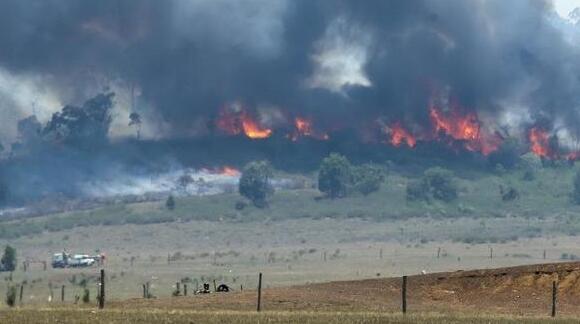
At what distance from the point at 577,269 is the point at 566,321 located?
747 inches

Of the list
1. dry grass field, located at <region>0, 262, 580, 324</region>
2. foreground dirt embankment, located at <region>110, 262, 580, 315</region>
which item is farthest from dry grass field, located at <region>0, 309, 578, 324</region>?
foreground dirt embankment, located at <region>110, 262, 580, 315</region>

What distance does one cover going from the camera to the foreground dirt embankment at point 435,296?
85188 millimetres

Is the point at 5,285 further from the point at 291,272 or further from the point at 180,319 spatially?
the point at 180,319

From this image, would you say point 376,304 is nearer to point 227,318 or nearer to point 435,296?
point 435,296

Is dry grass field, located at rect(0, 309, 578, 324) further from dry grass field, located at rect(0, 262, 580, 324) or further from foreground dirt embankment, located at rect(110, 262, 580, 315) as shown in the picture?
foreground dirt embankment, located at rect(110, 262, 580, 315)

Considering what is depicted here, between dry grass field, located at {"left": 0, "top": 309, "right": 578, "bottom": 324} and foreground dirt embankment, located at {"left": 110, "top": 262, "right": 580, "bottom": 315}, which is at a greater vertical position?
foreground dirt embankment, located at {"left": 110, "top": 262, "right": 580, "bottom": 315}

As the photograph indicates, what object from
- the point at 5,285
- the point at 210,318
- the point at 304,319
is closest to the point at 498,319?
the point at 304,319

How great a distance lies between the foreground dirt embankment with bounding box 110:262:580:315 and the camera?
85.2 metres

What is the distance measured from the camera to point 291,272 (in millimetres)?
182875

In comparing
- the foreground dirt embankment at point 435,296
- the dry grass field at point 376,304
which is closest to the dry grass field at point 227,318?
the dry grass field at point 376,304

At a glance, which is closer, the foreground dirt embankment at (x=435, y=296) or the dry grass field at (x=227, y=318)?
the dry grass field at (x=227, y=318)

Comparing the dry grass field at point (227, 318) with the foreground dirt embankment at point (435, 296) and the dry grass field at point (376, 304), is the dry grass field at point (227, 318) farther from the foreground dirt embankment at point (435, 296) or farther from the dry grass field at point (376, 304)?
the foreground dirt embankment at point (435, 296)

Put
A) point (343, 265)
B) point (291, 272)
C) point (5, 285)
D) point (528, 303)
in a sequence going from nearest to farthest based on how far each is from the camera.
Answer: point (528, 303)
point (5, 285)
point (291, 272)
point (343, 265)

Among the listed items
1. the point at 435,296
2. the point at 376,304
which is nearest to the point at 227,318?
the point at 376,304
